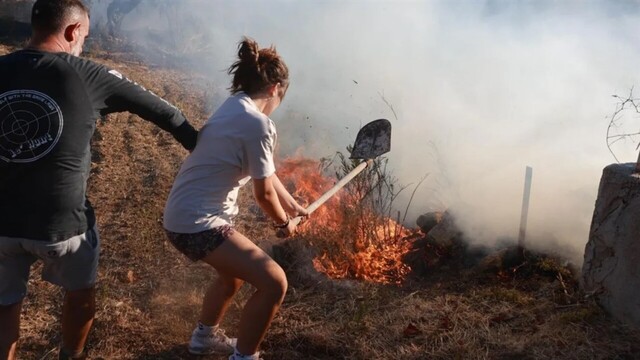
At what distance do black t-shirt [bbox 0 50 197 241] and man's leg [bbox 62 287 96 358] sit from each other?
0.39 m

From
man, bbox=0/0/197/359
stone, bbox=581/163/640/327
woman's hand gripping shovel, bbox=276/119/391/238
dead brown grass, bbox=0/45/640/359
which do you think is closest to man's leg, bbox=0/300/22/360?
man, bbox=0/0/197/359

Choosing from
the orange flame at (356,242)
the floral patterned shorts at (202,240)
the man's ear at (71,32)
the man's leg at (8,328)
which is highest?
the man's ear at (71,32)

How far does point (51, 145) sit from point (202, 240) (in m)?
0.85

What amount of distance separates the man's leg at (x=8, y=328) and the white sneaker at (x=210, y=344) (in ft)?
3.48

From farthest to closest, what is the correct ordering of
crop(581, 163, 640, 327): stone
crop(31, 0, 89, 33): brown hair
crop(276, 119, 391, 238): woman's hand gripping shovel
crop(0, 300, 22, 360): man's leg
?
crop(276, 119, 391, 238): woman's hand gripping shovel → crop(581, 163, 640, 327): stone → crop(0, 300, 22, 360): man's leg → crop(31, 0, 89, 33): brown hair

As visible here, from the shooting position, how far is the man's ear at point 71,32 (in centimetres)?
267

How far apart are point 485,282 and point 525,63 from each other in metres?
5.20

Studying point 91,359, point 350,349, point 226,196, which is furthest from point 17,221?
point 350,349

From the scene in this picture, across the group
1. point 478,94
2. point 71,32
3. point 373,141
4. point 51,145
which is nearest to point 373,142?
point 373,141

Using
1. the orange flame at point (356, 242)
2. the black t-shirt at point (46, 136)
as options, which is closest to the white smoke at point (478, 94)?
the orange flame at point (356, 242)

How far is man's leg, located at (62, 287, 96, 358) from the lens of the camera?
2914 millimetres

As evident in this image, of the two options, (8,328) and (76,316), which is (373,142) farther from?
(8,328)

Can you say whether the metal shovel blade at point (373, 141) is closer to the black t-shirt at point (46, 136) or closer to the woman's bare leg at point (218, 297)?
the woman's bare leg at point (218, 297)

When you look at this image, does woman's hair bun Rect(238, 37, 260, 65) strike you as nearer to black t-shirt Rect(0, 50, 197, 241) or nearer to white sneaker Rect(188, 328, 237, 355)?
black t-shirt Rect(0, 50, 197, 241)
